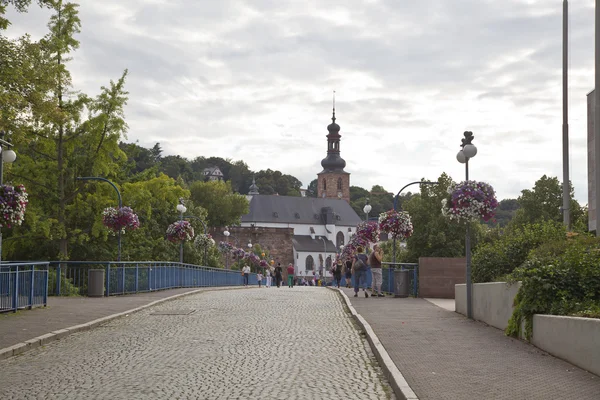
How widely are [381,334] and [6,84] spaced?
1237 cm

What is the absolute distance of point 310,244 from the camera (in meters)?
154

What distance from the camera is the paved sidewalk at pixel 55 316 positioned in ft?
43.4

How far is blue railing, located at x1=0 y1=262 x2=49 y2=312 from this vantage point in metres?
16.8

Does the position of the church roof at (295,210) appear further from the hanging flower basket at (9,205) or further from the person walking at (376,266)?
the hanging flower basket at (9,205)

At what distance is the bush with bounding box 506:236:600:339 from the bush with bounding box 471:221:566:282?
465 centimetres

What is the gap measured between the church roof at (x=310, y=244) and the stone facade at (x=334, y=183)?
1678cm

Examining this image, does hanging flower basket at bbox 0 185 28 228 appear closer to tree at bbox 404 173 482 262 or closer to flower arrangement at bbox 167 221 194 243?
flower arrangement at bbox 167 221 194 243

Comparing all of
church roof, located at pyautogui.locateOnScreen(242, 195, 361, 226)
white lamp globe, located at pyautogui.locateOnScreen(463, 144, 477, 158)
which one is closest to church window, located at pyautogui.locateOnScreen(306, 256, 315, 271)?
church roof, located at pyautogui.locateOnScreen(242, 195, 361, 226)

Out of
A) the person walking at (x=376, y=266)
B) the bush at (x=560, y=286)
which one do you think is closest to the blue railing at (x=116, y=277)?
the person walking at (x=376, y=266)

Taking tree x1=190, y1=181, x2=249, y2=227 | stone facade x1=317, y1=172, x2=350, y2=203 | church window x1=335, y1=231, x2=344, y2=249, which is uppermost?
stone facade x1=317, y1=172, x2=350, y2=203

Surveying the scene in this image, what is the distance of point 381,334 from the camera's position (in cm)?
1353

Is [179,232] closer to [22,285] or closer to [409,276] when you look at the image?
[409,276]

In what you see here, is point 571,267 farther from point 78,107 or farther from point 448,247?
point 448,247

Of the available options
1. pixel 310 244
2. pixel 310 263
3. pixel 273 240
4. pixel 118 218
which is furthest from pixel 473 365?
pixel 310 244
